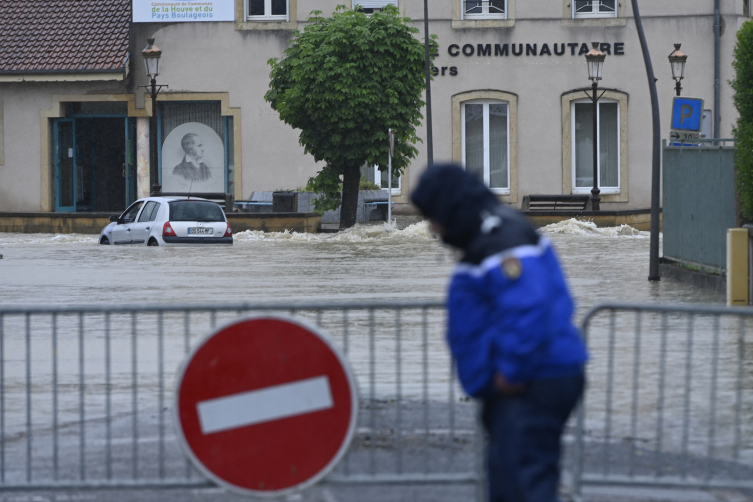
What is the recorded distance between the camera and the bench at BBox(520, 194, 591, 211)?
30062mm

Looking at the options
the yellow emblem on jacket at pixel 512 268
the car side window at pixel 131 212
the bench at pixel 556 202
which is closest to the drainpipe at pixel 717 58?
the bench at pixel 556 202

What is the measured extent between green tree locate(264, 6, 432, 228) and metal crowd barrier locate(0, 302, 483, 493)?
1511 centimetres

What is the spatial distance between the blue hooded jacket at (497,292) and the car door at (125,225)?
2025cm

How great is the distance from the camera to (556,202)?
30484 millimetres

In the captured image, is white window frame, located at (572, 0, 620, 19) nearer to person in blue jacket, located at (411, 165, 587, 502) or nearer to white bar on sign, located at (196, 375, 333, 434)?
white bar on sign, located at (196, 375, 333, 434)

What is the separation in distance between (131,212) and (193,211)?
2.18 metres

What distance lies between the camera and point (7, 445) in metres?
6.45

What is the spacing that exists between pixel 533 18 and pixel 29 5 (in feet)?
49.7

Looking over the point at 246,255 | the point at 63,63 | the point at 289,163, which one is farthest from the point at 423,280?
the point at 63,63

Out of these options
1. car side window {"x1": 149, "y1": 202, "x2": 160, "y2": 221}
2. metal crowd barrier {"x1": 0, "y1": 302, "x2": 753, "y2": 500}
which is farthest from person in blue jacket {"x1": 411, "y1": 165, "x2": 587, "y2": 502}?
car side window {"x1": 149, "y1": 202, "x2": 160, "y2": 221}

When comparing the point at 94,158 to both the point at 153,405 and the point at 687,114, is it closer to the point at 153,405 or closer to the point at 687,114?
the point at 687,114

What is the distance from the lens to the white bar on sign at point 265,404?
14.8 feet

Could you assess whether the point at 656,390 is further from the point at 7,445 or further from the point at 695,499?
the point at 7,445

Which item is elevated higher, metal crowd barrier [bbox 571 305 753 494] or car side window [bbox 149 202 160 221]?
car side window [bbox 149 202 160 221]
